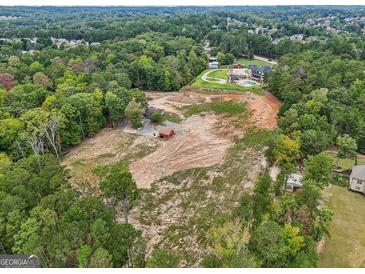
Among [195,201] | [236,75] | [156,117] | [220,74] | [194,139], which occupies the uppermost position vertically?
[236,75]

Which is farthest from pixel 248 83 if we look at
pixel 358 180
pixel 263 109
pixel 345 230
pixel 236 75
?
pixel 345 230

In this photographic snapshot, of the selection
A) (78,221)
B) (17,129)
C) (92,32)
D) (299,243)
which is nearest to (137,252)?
(78,221)

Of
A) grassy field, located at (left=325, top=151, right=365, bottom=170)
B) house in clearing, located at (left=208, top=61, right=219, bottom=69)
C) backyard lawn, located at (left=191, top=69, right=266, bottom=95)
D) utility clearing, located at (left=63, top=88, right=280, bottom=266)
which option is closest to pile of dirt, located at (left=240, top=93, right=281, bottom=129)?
utility clearing, located at (left=63, top=88, right=280, bottom=266)

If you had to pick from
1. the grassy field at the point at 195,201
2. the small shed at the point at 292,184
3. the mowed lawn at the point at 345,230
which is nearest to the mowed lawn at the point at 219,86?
the grassy field at the point at 195,201

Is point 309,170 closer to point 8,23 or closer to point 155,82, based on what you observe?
point 155,82

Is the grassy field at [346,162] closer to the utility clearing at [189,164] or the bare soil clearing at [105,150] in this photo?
the utility clearing at [189,164]

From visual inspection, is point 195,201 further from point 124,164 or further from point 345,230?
point 345,230
